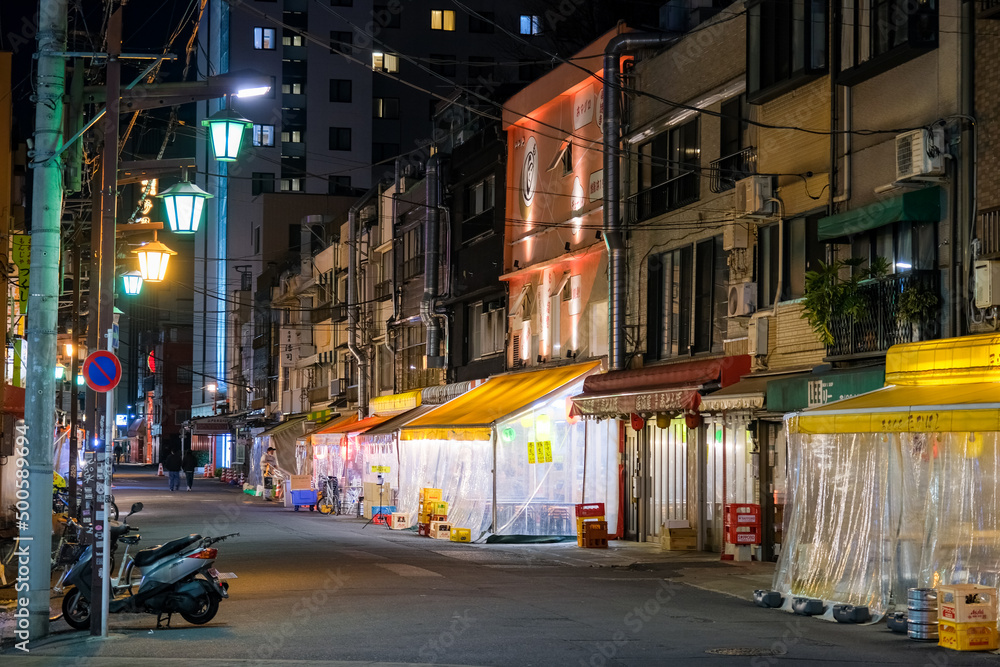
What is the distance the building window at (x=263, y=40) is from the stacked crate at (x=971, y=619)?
83.1 m

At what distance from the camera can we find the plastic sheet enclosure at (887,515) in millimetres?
13453

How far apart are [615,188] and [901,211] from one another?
35.1ft

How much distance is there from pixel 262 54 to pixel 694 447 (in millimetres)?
71514

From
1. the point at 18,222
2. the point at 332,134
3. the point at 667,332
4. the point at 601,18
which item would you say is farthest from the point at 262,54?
the point at 667,332

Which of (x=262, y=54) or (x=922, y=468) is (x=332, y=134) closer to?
(x=262, y=54)

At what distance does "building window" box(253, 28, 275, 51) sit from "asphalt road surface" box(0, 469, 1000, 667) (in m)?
71.3

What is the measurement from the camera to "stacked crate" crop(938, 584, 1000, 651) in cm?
1259

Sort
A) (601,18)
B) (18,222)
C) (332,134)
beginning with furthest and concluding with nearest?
(332,134), (601,18), (18,222)

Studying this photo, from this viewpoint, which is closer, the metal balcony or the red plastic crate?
the metal balcony

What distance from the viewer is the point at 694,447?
25375 mm

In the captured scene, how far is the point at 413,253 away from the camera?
42.9 metres

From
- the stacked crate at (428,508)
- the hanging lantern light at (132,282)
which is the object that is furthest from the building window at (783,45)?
the stacked crate at (428,508)

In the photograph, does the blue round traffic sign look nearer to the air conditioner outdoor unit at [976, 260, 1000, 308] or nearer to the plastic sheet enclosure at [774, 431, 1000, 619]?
→ the plastic sheet enclosure at [774, 431, 1000, 619]

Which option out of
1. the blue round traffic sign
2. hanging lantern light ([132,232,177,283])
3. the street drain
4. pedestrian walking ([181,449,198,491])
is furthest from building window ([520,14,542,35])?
the street drain
